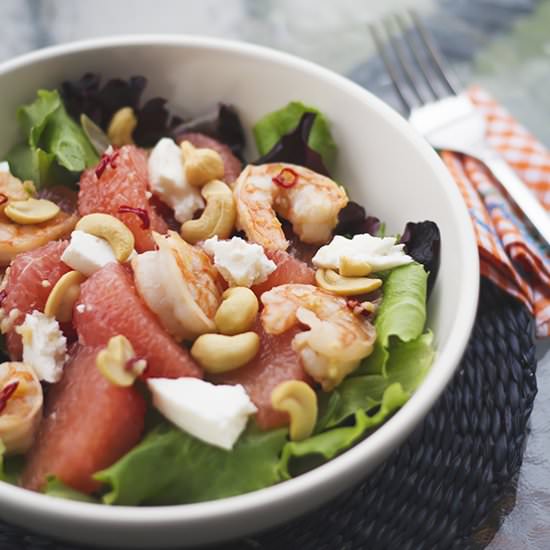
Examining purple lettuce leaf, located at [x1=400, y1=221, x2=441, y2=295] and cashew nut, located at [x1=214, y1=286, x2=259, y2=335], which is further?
purple lettuce leaf, located at [x1=400, y1=221, x2=441, y2=295]

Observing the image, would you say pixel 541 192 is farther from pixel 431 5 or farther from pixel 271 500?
pixel 271 500

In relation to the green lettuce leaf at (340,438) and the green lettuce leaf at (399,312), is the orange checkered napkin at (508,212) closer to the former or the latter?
the green lettuce leaf at (399,312)

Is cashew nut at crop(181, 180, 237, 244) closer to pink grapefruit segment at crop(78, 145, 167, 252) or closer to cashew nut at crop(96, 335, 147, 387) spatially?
pink grapefruit segment at crop(78, 145, 167, 252)

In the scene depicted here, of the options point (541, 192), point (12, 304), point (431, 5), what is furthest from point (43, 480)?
point (431, 5)

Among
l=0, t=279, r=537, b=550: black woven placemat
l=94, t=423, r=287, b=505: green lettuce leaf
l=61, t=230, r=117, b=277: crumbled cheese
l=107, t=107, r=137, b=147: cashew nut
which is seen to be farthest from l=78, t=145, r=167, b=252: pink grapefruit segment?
l=0, t=279, r=537, b=550: black woven placemat

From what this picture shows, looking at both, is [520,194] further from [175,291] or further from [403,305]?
[175,291]

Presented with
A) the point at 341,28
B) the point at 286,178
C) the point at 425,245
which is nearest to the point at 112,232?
the point at 286,178

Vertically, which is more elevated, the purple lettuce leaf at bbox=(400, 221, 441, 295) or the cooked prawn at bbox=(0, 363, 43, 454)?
the purple lettuce leaf at bbox=(400, 221, 441, 295)
